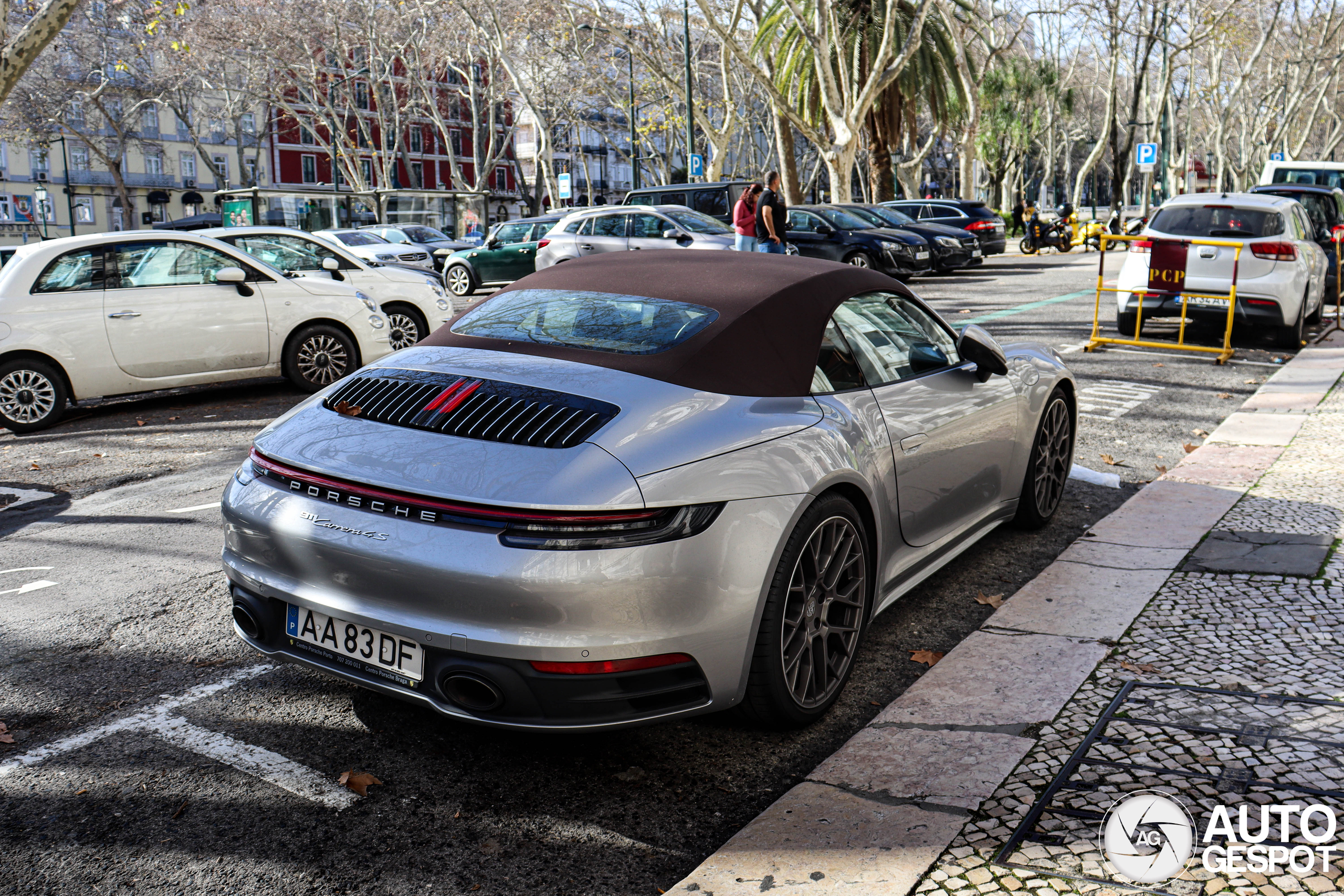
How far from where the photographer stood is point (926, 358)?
4465mm

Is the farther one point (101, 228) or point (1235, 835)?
point (101, 228)

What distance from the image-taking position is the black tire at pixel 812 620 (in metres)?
3.21

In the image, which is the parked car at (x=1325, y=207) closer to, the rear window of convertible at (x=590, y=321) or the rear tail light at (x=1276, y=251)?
the rear tail light at (x=1276, y=251)

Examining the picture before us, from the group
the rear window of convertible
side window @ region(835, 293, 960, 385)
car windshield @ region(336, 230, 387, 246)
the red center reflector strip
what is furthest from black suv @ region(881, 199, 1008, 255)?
the red center reflector strip

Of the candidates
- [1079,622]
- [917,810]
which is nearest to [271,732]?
[917,810]

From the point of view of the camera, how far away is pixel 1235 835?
2.77 m

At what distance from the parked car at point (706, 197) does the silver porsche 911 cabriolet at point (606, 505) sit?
19232 millimetres

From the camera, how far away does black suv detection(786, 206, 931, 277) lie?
2098 cm

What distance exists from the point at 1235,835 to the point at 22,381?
9.29 m

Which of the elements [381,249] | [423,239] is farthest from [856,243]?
[423,239]

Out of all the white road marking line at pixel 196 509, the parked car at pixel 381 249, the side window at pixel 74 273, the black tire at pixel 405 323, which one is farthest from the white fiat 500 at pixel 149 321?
the parked car at pixel 381 249

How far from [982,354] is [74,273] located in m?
7.92

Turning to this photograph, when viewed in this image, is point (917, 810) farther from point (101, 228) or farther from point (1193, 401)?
point (101, 228)

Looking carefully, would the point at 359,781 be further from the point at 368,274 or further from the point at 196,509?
the point at 368,274
